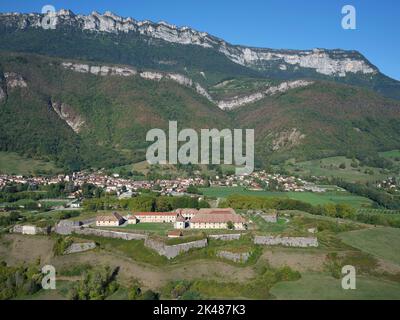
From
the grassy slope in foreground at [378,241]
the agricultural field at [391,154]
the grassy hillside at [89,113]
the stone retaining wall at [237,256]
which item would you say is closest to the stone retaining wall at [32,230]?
the stone retaining wall at [237,256]

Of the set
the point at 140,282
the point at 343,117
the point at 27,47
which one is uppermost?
the point at 27,47

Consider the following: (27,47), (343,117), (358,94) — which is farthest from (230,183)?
(27,47)

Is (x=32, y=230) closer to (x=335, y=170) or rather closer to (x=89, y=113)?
(x=335, y=170)

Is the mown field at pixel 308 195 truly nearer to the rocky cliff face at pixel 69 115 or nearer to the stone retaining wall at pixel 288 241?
the stone retaining wall at pixel 288 241

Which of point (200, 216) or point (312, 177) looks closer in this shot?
point (200, 216)

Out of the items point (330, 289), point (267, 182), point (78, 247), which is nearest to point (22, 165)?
point (267, 182)

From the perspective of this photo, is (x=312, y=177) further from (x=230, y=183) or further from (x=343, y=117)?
(x=343, y=117)

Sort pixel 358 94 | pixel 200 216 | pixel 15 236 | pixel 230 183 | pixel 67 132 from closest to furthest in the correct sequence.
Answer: pixel 15 236
pixel 200 216
pixel 230 183
pixel 67 132
pixel 358 94
